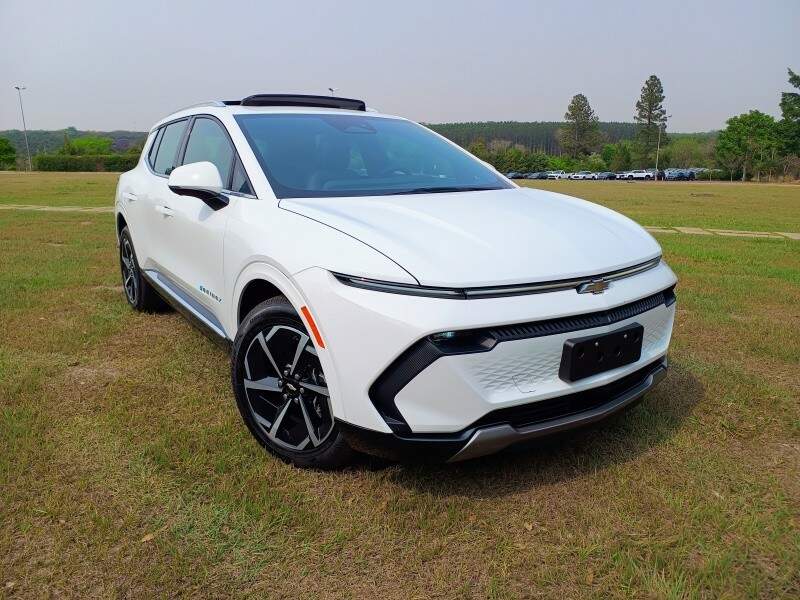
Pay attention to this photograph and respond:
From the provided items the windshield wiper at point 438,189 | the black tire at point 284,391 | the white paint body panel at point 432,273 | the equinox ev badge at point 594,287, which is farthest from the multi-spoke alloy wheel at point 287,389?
the equinox ev badge at point 594,287

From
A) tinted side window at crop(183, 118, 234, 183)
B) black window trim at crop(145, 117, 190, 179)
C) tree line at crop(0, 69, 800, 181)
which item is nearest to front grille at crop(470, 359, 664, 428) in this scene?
tinted side window at crop(183, 118, 234, 183)

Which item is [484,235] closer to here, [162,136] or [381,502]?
[381,502]

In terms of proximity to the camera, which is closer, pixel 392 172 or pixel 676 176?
pixel 392 172

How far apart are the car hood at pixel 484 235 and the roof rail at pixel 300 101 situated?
1.28 m

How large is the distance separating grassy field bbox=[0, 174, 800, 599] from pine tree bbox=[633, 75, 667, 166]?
94.4 metres

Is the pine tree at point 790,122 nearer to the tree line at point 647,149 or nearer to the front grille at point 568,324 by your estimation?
the tree line at point 647,149

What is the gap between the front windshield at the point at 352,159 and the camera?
9.95 feet

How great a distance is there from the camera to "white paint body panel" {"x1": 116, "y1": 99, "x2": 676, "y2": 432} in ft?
6.99

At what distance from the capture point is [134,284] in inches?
204

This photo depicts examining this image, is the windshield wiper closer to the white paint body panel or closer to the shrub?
the white paint body panel

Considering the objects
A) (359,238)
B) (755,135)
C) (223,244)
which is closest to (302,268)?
(359,238)

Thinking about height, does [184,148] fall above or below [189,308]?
above

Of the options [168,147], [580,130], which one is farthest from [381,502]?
[580,130]

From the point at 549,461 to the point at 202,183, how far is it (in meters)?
2.06
